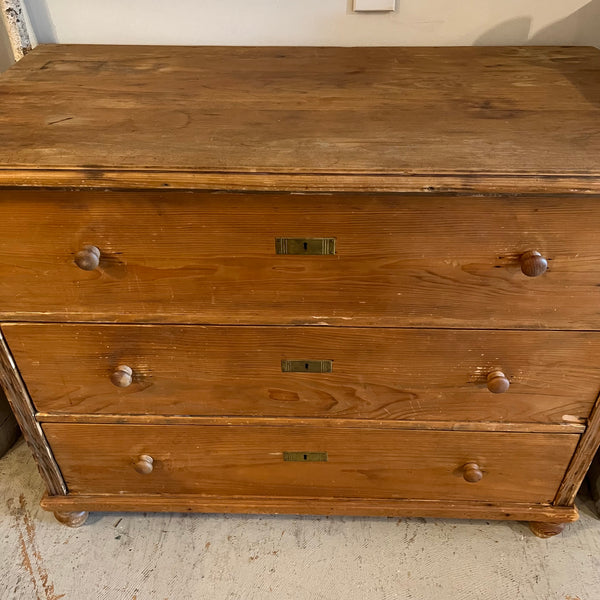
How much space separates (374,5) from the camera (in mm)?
1198

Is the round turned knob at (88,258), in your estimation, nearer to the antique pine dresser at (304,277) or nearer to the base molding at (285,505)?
the antique pine dresser at (304,277)

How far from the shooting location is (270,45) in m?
1.26

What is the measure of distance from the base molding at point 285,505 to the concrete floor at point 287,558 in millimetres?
85

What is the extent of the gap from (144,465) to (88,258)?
1.68 feet

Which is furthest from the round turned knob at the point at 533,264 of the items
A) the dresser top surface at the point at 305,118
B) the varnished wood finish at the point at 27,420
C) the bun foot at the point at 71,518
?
the bun foot at the point at 71,518

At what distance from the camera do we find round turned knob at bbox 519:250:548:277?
2.76 ft

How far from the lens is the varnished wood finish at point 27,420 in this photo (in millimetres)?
1027

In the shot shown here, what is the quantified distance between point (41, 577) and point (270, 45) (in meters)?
1.32

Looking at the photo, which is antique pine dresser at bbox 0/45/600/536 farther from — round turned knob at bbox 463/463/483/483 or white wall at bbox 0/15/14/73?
white wall at bbox 0/15/14/73

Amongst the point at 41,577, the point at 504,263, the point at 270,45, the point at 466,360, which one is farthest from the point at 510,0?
the point at 41,577

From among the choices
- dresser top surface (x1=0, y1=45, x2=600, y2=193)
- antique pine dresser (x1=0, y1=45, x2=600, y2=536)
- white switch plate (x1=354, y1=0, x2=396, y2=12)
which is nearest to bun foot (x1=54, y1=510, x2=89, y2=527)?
antique pine dresser (x1=0, y1=45, x2=600, y2=536)

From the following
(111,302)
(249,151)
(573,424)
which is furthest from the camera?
(573,424)

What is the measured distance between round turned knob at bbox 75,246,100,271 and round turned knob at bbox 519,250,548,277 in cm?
67

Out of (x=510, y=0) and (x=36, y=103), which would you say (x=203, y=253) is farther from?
(x=510, y=0)
